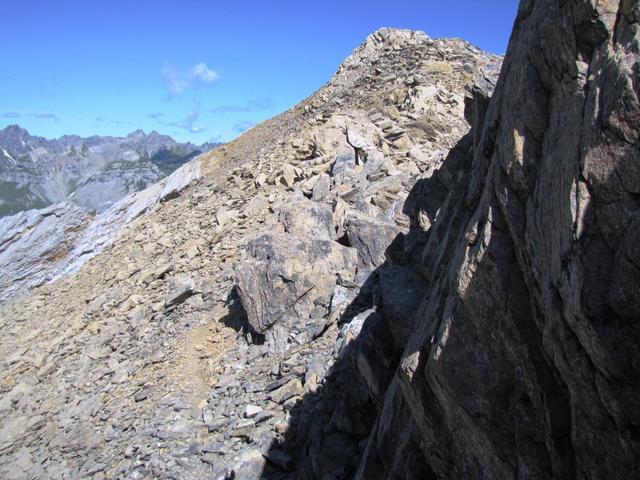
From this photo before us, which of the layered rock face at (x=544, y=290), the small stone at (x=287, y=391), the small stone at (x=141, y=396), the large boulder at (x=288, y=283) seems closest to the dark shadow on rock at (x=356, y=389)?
the small stone at (x=287, y=391)

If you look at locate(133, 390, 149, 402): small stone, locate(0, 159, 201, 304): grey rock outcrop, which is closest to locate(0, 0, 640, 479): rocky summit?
locate(133, 390, 149, 402): small stone

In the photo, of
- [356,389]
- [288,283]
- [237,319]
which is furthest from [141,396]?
[356,389]

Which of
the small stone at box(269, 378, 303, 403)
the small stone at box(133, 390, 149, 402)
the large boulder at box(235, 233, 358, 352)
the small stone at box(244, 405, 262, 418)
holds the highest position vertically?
the large boulder at box(235, 233, 358, 352)

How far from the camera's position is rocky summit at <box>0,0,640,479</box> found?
5.16 m

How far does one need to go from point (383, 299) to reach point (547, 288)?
6455 millimetres

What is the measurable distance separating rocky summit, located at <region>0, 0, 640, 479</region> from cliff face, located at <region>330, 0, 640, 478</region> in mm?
24

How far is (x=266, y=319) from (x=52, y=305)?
59.7 feet

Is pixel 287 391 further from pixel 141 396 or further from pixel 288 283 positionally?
pixel 141 396

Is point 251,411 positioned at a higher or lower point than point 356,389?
lower

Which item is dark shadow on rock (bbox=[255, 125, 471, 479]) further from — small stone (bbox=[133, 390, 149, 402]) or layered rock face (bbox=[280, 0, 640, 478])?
small stone (bbox=[133, 390, 149, 402])

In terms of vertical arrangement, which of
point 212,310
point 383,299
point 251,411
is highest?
point 383,299

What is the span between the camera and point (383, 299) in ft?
39.2

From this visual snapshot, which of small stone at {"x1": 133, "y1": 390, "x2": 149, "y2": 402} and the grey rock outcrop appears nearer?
small stone at {"x1": 133, "y1": 390, "x2": 149, "y2": 402}

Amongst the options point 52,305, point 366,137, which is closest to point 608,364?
point 366,137
